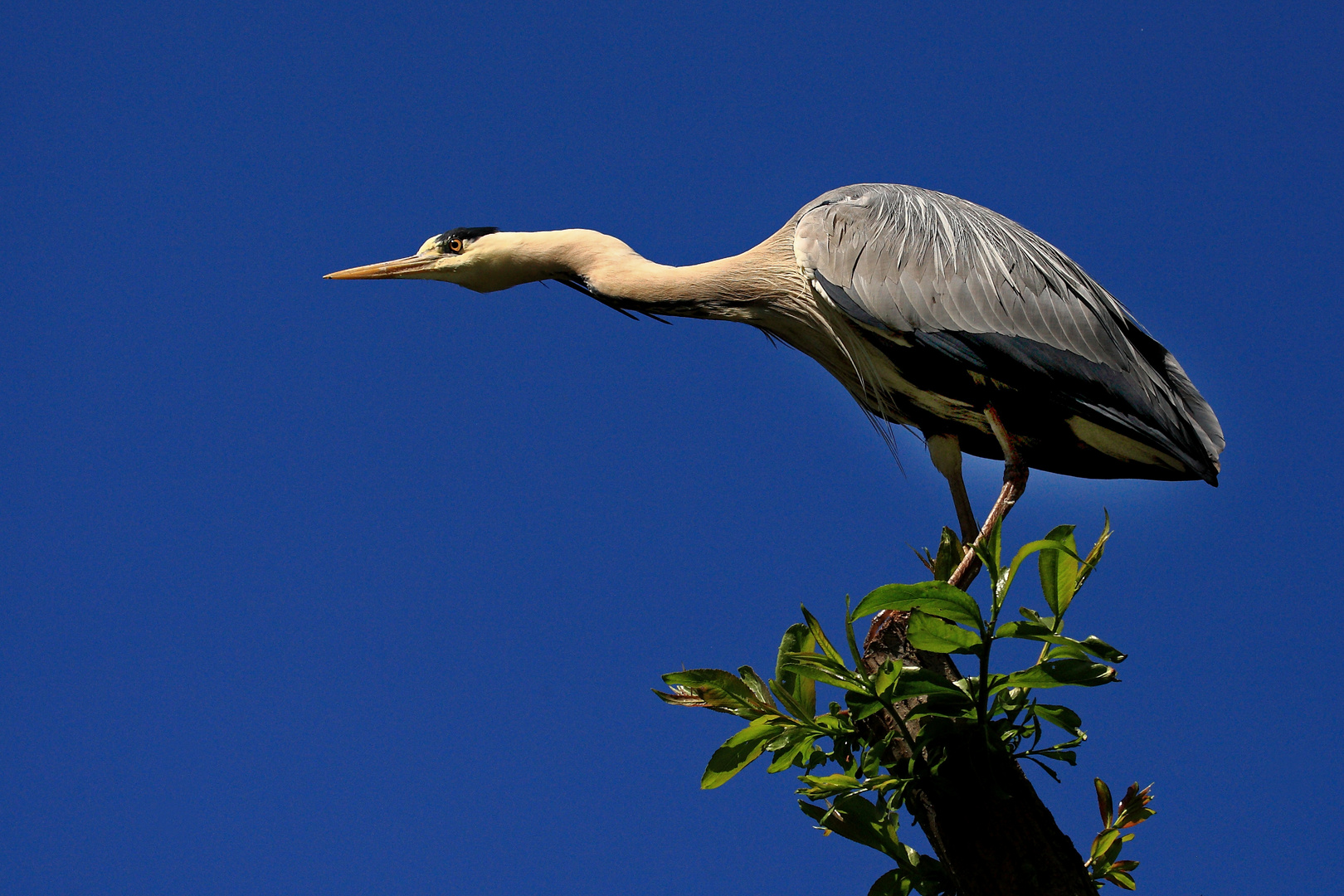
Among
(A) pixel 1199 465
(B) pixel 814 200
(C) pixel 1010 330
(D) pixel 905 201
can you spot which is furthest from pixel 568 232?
(A) pixel 1199 465

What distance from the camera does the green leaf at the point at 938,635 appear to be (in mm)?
2670

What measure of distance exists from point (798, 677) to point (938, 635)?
17.5 inches

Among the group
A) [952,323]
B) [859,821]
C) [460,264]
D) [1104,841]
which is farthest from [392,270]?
[1104,841]

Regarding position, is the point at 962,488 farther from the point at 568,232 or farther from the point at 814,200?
the point at 568,232

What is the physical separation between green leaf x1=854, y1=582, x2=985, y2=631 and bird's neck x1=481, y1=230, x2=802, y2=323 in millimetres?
1444

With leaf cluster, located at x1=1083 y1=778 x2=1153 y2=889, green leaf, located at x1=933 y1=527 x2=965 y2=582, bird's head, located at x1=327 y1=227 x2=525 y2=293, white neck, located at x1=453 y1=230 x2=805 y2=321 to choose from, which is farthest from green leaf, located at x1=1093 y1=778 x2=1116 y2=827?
bird's head, located at x1=327 y1=227 x2=525 y2=293

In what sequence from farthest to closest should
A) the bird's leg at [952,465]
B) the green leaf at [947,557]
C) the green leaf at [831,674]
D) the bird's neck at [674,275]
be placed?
the bird's leg at [952,465] → the bird's neck at [674,275] → the green leaf at [947,557] → the green leaf at [831,674]

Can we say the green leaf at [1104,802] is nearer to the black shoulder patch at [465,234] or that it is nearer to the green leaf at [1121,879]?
the green leaf at [1121,879]

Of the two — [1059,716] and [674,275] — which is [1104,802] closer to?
[1059,716]

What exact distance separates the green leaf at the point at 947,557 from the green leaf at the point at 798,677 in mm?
556

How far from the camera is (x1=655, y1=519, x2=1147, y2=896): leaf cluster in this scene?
2684 mm

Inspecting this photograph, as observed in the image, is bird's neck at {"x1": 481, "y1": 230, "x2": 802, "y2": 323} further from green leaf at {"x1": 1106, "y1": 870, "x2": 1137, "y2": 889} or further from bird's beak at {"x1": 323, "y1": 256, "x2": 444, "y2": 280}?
green leaf at {"x1": 1106, "y1": 870, "x2": 1137, "y2": 889}

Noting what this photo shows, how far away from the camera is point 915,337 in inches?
138

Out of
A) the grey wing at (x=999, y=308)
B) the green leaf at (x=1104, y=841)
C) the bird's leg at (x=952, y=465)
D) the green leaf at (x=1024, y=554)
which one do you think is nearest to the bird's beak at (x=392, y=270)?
the grey wing at (x=999, y=308)
